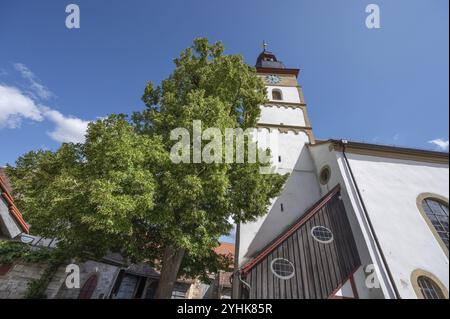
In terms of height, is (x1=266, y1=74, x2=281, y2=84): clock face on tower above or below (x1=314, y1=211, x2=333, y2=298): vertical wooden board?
above

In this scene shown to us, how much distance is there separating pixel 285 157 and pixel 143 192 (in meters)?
9.42

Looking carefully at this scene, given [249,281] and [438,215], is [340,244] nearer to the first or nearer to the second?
[249,281]

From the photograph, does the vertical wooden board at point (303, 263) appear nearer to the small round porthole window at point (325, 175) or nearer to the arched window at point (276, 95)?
the small round porthole window at point (325, 175)

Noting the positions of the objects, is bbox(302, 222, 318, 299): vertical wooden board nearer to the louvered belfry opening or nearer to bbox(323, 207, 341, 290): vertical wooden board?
the louvered belfry opening

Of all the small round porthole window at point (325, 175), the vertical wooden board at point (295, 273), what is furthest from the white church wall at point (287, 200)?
the vertical wooden board at point (295, 273)

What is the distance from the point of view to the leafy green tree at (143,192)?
632 centimetres

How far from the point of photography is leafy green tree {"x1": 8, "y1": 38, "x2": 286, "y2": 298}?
20.7ft

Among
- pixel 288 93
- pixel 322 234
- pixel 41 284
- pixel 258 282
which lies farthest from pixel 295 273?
pixel 288 93

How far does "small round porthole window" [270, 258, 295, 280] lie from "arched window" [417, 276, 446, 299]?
4.20m

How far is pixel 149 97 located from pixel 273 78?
12.4m

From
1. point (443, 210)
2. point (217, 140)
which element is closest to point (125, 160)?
point (217, 140)

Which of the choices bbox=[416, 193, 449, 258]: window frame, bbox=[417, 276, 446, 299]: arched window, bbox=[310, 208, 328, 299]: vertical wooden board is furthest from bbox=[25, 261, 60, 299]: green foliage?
bbox=[416, 193, 449, 258]: window frame

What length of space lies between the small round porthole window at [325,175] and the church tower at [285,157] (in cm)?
49

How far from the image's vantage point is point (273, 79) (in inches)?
736
